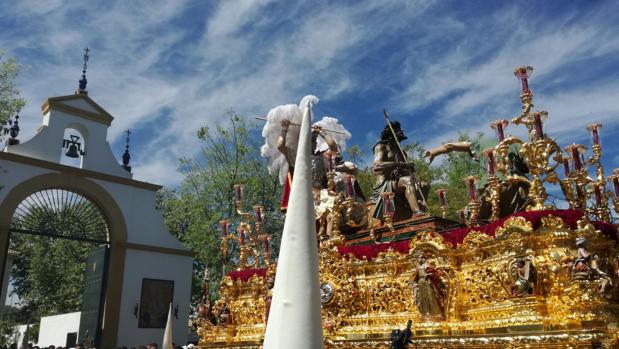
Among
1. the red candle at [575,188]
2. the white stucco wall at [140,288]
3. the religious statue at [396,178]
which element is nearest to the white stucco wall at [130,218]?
the white stucco wall at [140,288]

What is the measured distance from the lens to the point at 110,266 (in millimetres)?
19469

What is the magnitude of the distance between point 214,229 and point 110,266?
6.56m

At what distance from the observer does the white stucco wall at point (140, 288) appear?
1930 centimetres

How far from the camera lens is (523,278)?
6.77m

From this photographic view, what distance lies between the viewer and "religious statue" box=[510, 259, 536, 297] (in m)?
6.75

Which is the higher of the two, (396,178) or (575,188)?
(396,178)

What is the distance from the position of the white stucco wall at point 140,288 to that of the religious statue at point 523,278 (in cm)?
1600

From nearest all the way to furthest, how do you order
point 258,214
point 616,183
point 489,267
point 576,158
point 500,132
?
point 489,267 < point 500,132 < point 576,158 < point 616,183 < point 258,214

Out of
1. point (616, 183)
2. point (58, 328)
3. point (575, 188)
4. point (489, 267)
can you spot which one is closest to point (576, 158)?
point (575, 188)

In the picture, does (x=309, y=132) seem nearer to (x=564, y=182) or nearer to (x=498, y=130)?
(x=498, y=130)

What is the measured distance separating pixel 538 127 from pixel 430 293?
9.49 ft

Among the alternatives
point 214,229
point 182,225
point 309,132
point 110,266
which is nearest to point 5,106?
point 110,266

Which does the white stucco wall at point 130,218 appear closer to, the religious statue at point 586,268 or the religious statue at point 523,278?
the religious statue at point 523,278

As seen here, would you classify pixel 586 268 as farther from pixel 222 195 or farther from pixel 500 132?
pixel 222 195
